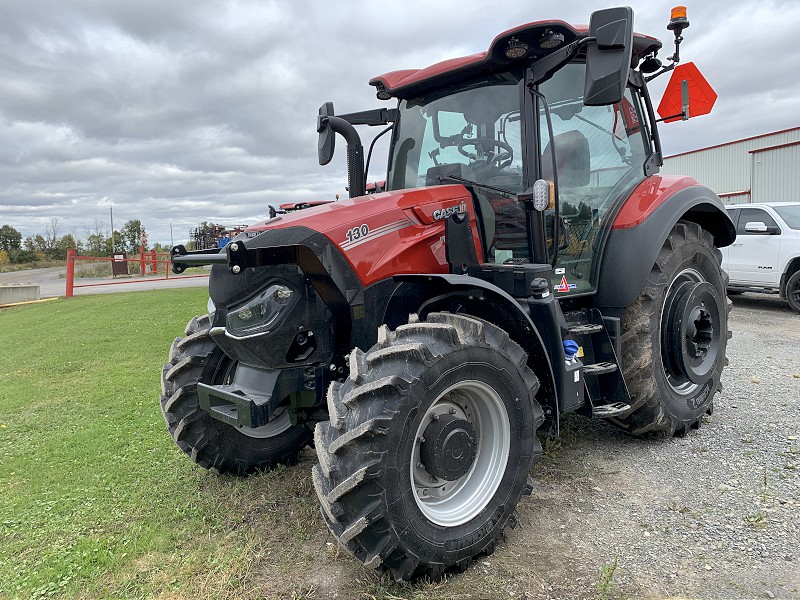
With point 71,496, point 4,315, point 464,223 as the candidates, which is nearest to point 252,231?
point 464,223

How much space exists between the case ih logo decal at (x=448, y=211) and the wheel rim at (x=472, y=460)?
1.02m

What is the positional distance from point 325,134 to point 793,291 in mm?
9399

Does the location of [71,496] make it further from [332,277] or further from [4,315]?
[4,315]

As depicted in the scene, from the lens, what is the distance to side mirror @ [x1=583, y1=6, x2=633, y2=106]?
2.70m

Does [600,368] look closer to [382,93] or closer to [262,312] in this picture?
[262,312]

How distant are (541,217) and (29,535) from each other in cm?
338

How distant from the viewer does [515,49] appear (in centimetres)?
322

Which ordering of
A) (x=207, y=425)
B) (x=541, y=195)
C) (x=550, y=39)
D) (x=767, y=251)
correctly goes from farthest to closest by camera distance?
1. (x=767, y=251)
2. (x=207, y=425)
3. (x=541, y=195)
4. (x=550, y=39)

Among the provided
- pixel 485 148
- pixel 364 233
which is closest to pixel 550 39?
pixel 485 148

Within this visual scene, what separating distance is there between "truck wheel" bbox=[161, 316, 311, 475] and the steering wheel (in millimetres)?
1956

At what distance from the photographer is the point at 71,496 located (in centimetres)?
358

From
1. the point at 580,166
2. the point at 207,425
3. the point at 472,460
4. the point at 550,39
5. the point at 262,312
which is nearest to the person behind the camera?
the point at 472,460

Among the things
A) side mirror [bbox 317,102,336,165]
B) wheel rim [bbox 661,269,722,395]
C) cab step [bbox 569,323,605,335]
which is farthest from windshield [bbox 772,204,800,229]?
side mirror [bbox 317,102,336,165]

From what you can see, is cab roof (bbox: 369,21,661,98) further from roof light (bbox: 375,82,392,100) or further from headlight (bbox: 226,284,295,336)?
headlight (bbox: 226,284,295,336)
